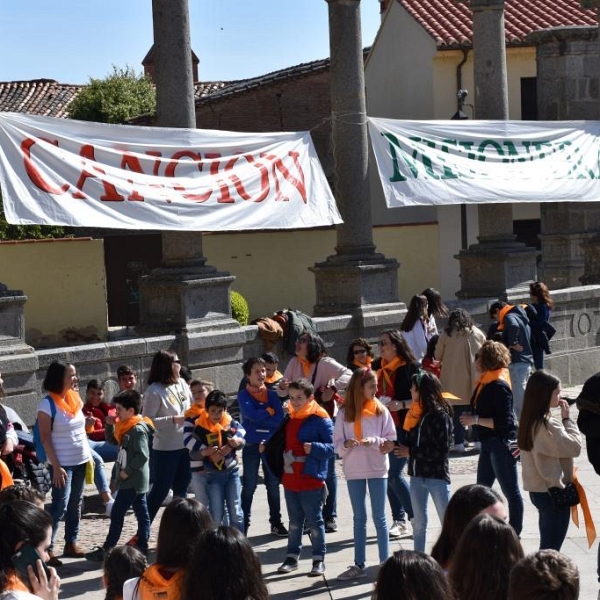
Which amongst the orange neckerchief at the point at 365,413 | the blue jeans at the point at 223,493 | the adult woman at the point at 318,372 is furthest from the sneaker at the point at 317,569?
the adult woman at the point at 318,372

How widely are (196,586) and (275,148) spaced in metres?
10.6

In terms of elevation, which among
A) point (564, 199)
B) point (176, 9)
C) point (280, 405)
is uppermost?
point (176, 9)

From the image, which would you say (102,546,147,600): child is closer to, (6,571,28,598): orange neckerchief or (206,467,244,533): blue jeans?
(6,571,28,598): orange neckerchief

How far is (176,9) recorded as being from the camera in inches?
542

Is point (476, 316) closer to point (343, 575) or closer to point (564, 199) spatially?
point (564, 199)

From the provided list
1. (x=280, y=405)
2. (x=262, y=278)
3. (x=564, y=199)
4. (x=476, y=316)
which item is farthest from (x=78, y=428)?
(x=262, y=278)

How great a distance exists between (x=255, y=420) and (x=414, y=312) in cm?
383

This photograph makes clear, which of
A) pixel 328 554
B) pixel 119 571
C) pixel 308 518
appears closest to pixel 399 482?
pixel 328 554

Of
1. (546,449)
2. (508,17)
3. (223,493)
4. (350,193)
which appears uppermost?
(508,17)

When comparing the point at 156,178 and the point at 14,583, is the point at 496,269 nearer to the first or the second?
the point at 156,178

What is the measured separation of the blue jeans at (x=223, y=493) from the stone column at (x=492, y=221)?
912cm

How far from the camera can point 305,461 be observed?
890cm

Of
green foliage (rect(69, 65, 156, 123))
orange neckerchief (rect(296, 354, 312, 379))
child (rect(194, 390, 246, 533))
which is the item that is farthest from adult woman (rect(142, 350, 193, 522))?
green foliage (rect(69, 65, 156, 123))

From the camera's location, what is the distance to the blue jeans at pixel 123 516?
917 cm
